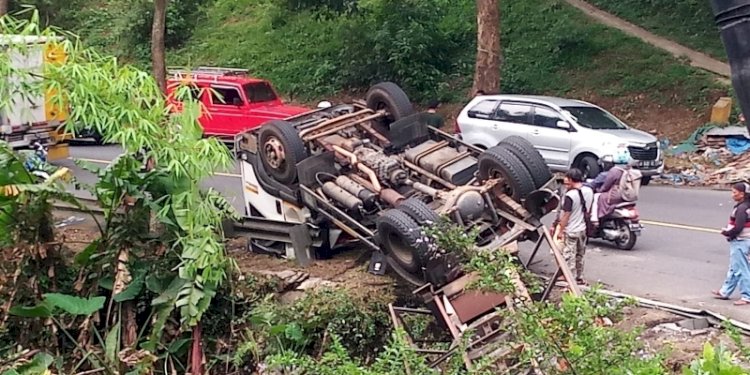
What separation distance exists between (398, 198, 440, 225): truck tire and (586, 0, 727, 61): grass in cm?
1726

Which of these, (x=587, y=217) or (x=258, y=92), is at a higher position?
(x=258, y=92)

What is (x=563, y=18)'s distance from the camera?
26578mm

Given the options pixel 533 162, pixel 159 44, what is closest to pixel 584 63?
pixel 159 44

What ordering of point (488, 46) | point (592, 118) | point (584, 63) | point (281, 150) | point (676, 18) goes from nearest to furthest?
point (281, 150), point (592, 118), point (488, 46), point (584, 63), point (676, 18)

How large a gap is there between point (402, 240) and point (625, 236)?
420 centimetres

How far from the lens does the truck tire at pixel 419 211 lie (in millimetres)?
8859

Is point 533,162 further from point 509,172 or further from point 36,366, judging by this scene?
point 36,366

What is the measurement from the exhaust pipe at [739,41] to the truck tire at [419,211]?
5958 millimetres

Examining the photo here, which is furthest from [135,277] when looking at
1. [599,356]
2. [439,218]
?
[599,356]

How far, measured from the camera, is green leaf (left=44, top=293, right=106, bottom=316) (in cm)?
931

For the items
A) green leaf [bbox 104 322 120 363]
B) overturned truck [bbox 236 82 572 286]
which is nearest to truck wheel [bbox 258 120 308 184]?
overturned truck [bbox 236 82 572 286]

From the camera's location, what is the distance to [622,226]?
11867mm

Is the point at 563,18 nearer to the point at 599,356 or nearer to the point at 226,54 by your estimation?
the point at 226,54

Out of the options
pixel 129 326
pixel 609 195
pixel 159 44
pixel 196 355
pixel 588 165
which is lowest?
pixel 196 355
